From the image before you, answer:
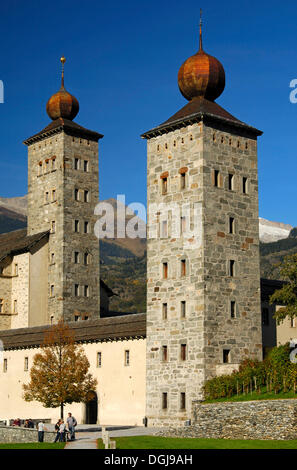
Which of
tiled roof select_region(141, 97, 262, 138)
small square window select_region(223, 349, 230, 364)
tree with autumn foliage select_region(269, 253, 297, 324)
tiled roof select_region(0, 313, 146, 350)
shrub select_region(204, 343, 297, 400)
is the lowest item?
shrub select_region(204, 343, 297, 400)

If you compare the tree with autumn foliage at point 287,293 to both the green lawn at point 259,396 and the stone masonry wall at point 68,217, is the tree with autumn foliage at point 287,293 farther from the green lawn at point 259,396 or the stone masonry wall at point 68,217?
the stone masonry wall at point 68,217

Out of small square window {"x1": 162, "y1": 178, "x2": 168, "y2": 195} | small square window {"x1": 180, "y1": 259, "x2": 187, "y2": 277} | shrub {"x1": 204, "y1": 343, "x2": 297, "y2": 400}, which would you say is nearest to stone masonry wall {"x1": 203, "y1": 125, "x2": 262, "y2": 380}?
shrub {"x1": 204, "y1": 343, "x2": 297, "y2": 400}

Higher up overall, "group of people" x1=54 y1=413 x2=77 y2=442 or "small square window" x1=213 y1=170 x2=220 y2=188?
"small square window" x1=213 y1=170 x2=220 y2=188

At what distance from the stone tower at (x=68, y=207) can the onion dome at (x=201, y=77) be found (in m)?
20.4

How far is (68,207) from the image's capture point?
235 feet

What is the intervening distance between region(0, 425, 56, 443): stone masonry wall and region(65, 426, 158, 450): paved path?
1511 mm

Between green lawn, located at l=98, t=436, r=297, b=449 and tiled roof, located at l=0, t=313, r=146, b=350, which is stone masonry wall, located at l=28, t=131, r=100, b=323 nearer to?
tiled roof, located at l=0, t=313, r=146, b=350

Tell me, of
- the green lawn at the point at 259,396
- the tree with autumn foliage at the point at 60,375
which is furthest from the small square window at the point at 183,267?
the tree with autumn foliage at the point at 60,375

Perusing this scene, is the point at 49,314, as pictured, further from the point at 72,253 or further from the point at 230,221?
the point at 230,221

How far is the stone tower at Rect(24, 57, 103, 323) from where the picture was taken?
7100 cm

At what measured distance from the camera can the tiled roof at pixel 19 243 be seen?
72.1 metres

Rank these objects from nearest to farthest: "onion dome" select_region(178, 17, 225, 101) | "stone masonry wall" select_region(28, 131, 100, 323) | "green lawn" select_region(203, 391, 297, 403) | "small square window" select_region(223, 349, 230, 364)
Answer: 1. "green lawn" select_region(203, 391, 297, 403)
2. "small square window" select_region(223, 349, 230, 364)
3. "onion dome" select_region(178, 17, 225, 101)
4. "stone masonry wall" select_region(28, 131, 100, 323)

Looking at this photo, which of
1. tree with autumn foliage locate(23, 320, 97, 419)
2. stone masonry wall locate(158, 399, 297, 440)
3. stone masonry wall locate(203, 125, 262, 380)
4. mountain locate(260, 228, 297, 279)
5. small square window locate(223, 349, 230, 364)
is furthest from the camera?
mountain locate(260, 228, 297, 279)

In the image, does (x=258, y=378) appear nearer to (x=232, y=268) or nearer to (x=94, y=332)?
(x=232, y=268)
